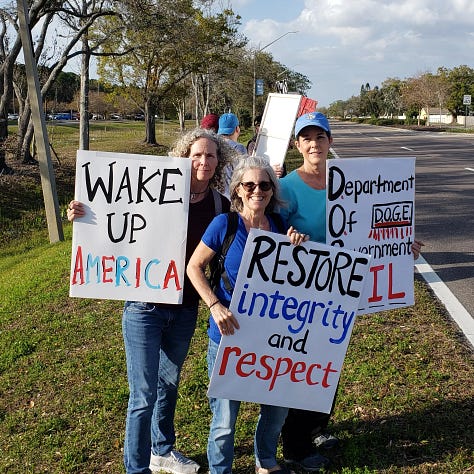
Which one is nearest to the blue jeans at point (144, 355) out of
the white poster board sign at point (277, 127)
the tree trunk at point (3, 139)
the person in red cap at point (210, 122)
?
the person in red cap at point (210, 122)

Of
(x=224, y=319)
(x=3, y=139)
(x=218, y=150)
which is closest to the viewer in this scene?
(x=224, y=319)

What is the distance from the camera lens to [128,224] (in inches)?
134

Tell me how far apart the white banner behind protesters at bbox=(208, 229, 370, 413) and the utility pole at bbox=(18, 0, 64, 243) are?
29.7 ft

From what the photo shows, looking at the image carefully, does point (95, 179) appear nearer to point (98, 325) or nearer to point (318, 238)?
point (318, 238)

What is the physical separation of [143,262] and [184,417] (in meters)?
1.44

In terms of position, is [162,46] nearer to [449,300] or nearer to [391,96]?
[449,300]

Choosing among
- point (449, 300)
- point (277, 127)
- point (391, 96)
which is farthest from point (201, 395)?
point (391, 96)

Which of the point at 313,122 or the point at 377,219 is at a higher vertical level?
the point at 313,122

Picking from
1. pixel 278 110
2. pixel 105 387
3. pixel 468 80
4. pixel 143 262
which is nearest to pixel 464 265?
pixel 278 110

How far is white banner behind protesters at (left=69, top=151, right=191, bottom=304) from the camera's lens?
3.34 meters

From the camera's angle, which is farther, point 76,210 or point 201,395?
point 201,395

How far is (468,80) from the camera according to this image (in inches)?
3474

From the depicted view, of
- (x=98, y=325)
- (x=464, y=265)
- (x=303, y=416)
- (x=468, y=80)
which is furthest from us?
(x=468, y=80)

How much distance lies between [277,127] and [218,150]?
17.0 ft
